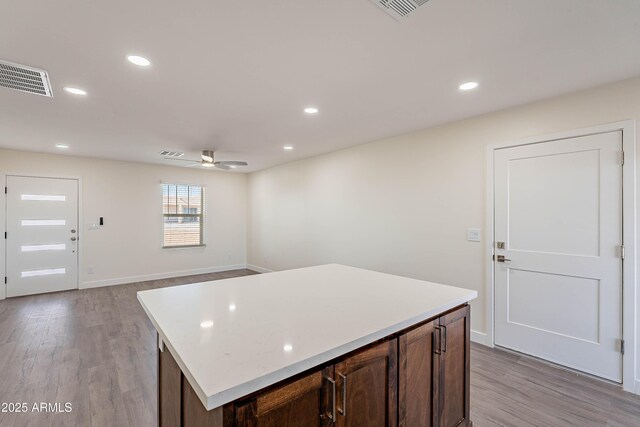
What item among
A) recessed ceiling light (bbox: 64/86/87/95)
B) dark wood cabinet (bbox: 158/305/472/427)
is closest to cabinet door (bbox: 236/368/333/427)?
dark wood cabinet (bbox: 158/305/472/427)

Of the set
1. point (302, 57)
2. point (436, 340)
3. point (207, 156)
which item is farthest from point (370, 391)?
point (207, 156)

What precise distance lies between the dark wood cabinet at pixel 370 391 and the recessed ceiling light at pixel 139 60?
188 cm

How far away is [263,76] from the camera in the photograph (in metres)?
2.29

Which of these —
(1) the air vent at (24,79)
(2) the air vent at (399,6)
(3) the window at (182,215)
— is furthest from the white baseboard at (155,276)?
(2) the air vent at (399,6)

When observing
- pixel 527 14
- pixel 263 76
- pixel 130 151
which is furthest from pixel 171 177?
pixel 527 14

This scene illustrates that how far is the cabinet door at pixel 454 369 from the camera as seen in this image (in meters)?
1.51

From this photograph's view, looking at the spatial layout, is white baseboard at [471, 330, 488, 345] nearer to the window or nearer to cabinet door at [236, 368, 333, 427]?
cabinet door at [236, 368, 333, 427]

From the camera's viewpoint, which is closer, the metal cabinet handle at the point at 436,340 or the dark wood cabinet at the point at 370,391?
the dark wood cabinet at the point at 370,391

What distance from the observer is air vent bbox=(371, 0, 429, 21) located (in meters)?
1.49

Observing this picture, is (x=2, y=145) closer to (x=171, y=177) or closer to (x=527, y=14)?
(x=171, y=177)

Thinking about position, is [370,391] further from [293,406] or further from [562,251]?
[562,251]

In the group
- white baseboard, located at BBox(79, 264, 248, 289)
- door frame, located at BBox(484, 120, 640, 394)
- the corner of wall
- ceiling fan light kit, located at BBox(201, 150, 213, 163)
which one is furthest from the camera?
white baseboard, located at BBox(79, 264, 248, 289)

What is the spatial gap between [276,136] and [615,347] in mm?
3985

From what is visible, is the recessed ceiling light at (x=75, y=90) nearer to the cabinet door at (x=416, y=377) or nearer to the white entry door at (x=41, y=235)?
the cabinet door at (x=416, y=377)
